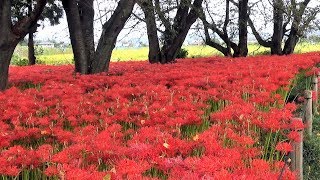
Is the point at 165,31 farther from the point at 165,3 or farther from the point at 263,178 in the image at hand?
the point at 263,178

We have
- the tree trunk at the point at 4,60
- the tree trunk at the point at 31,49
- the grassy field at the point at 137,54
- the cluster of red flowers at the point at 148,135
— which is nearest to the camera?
the cluster of red flowers at the point at 148,135

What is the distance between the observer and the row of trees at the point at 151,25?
338 inches

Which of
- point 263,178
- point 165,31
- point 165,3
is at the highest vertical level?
point 165,3

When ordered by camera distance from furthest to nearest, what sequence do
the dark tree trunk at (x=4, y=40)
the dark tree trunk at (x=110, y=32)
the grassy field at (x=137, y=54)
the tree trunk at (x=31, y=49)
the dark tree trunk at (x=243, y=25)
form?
the grassy field at (x=137, y=54) → the tree trunk at (x=31, y=49) → the dark tree trunk at (x=243, y=25) → the dark tree trunk at (x=110, y=32) → the dark tree trunk at (x=4, y=40)

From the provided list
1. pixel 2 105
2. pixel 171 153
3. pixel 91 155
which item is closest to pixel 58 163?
pixel 91 155

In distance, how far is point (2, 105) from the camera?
531 cm

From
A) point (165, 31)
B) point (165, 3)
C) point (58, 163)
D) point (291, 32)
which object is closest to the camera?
point (58, 163)

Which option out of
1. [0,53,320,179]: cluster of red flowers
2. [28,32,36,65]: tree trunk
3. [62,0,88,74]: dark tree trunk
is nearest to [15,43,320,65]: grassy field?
[28,32,36,65]: tree trunk

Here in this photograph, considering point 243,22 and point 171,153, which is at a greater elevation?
point 243,22

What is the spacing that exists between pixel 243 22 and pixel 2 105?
1722 cm

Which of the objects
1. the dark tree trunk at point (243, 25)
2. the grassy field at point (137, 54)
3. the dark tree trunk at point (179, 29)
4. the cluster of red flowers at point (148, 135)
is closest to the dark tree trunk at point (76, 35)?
the cluster of red flowers at point (148, 135)

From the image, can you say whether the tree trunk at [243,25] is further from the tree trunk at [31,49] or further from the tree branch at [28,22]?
the tree branch at [28,22]

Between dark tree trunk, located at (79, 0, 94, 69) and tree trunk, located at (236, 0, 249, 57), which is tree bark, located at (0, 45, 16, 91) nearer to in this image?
dark tree trunk, located at (79, 0, 94, 69)

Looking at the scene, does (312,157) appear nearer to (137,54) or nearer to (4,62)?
(4,62)
